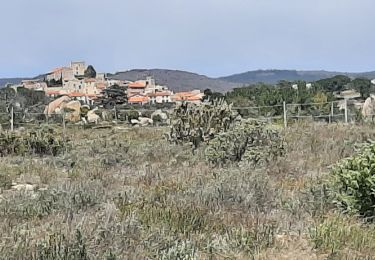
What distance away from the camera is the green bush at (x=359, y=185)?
5617 mm

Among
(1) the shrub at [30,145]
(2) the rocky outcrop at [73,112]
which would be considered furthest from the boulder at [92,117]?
(1) the shrub at [30,145]

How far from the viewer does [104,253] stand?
4.26 meters


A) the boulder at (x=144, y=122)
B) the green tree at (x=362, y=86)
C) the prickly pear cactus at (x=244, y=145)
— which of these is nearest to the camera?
the prickly pear cactus at (x=244, y=145)

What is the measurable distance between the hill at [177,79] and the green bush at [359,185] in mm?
106807

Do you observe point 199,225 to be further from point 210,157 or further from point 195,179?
point 210,157

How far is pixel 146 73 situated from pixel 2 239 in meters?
131

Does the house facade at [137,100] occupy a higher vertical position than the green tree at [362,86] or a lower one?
lower

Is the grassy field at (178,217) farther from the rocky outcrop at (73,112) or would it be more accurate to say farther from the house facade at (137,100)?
the house facade at (137,100)

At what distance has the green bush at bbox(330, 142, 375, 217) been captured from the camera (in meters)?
5.62

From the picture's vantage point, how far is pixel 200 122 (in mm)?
14109

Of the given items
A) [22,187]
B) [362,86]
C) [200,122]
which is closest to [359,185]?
[22,187]

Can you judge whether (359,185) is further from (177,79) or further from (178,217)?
(177,79)

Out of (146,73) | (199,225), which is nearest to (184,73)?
(146,73)

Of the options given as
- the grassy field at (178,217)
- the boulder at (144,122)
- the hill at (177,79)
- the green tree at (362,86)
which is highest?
the hill at (177,79)
